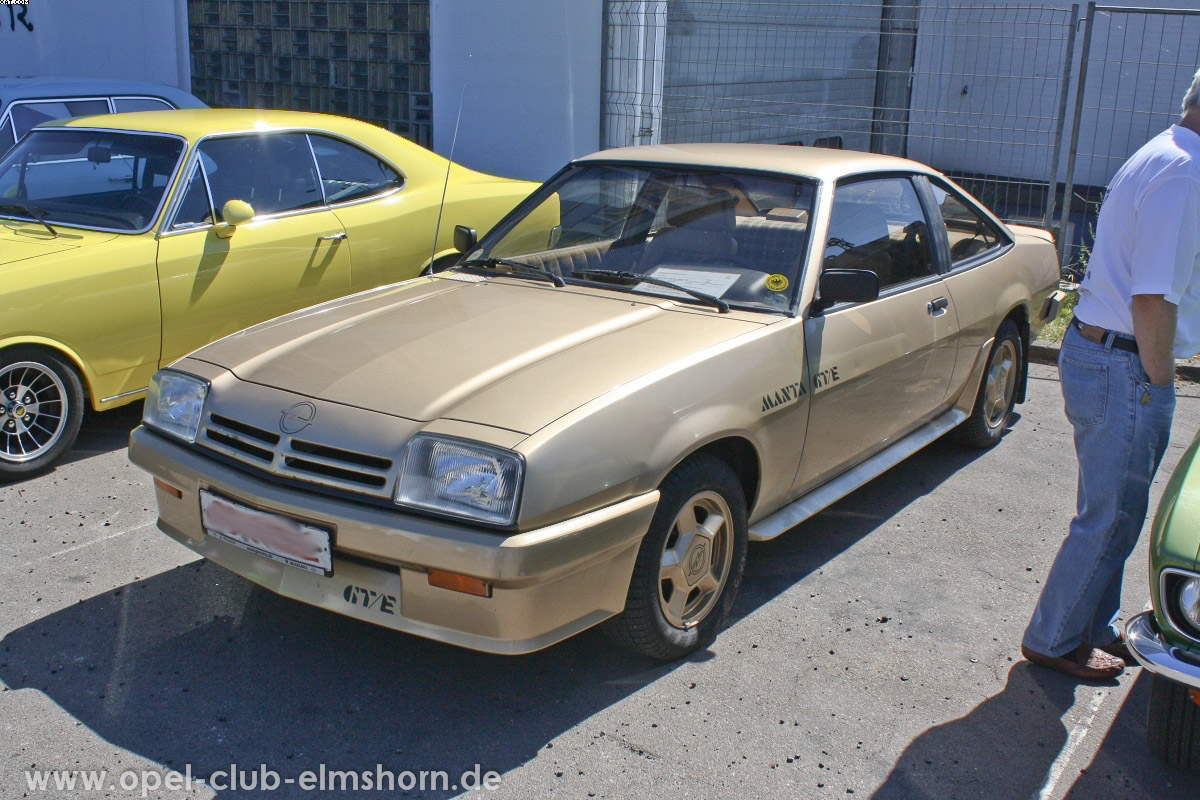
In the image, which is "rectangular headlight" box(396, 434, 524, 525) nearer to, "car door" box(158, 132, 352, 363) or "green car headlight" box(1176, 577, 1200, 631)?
"green car headlight" box(1176, 577, 1200, 631)

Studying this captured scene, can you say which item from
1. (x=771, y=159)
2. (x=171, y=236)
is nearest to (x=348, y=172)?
(x=171, y=236)

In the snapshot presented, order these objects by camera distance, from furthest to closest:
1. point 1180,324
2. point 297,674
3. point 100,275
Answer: point 100,275 → point 297,674 → point 1180,324

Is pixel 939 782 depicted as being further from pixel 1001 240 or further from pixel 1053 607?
pixel 1001 240

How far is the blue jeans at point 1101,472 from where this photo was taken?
3148 millimetres

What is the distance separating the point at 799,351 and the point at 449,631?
1.57 metres

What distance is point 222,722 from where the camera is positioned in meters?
3.07

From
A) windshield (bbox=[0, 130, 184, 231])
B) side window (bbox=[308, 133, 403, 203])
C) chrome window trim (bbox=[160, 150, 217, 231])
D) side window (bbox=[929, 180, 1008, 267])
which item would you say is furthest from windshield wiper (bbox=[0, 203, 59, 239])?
side window (bbox=[929, 180, 1008, 267])

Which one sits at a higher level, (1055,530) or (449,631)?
(449,631)

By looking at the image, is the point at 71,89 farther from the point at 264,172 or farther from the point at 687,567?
the point at 687,567

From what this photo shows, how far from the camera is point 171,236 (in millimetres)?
5230

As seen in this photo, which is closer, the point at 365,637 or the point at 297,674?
the point at 297,674

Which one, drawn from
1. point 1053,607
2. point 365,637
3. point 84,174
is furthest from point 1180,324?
point 84,174

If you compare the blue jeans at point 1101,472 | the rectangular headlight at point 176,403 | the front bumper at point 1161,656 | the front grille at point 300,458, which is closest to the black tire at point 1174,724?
the front bumper at point 1161,656

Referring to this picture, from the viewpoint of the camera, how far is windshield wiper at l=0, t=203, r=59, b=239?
5199 mm
